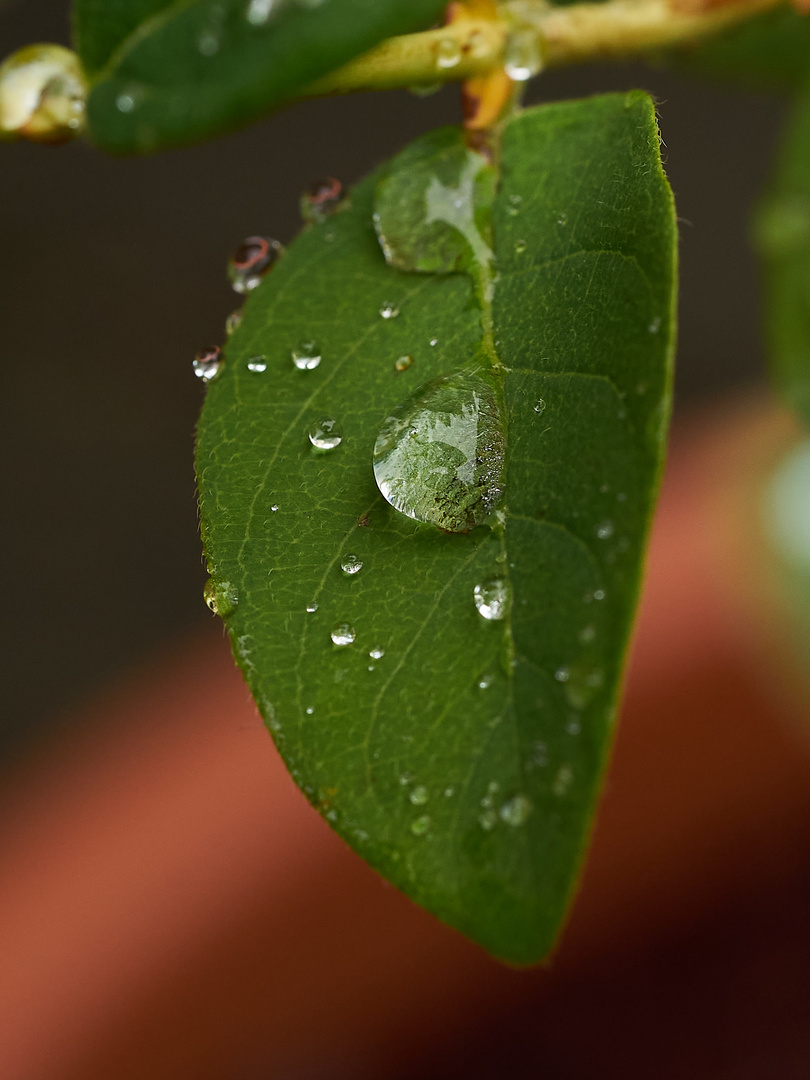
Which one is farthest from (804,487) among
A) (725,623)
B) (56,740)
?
(56,740)

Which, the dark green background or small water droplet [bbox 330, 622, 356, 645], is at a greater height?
the dark green background

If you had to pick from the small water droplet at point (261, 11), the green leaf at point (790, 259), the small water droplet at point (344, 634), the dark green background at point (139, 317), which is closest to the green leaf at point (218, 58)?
the small water droplet at point (261, 11)

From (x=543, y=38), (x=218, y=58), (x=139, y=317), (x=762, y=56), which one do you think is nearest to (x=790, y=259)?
(x=762, y=56)

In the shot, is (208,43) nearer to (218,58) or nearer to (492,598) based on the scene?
(218,58)

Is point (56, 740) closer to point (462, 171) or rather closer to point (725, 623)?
point (725, 623)

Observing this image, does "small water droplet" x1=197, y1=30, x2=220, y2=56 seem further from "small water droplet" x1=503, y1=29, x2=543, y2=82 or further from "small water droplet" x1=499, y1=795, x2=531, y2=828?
"small water droplet" x1=499, y1=795, x2=531, y2=828

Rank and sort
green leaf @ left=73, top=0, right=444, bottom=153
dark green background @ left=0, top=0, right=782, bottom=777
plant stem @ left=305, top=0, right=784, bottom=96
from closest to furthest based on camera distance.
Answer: green leaf @ left=73, top=0, right=444, bottom=153
plant stem @ left=305, top=0, right=784, bottom=96
dark green background @ left=0, top=0, right=782, bottom=777

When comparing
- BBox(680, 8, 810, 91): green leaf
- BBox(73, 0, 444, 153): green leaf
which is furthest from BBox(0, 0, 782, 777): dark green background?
BBox(73, 0, 444, 153): green leaf
